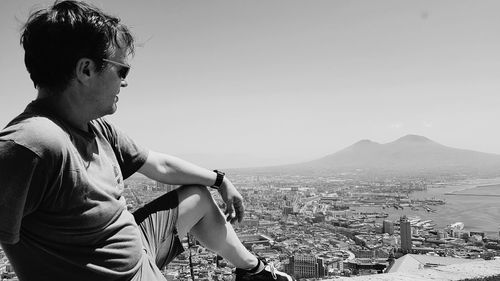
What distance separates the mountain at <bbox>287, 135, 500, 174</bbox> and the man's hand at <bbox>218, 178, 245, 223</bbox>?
103m

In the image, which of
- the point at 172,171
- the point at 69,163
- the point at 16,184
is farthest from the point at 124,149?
the point at 16,184

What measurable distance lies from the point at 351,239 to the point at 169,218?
20.6m

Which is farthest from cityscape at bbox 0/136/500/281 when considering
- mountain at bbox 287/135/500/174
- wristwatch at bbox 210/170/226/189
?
mountain at bbox 287/135/500/174

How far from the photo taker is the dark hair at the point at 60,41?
965 millimetres

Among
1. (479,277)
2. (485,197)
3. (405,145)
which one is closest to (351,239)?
(479,277)

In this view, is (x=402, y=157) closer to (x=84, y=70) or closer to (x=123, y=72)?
(x=123, y=72)

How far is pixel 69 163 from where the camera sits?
35.1 inches

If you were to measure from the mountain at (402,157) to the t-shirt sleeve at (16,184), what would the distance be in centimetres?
10437

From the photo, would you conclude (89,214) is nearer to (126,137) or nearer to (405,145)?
(126,137)

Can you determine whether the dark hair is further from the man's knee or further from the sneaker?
the sneaker

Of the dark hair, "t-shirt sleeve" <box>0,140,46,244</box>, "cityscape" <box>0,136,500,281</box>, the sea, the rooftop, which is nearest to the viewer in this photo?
"t-shirt sleeve" <box>0,140,46,244</box>

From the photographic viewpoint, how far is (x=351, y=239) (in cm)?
2056

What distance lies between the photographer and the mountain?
362 feet

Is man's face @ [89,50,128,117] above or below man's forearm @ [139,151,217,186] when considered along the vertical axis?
above
